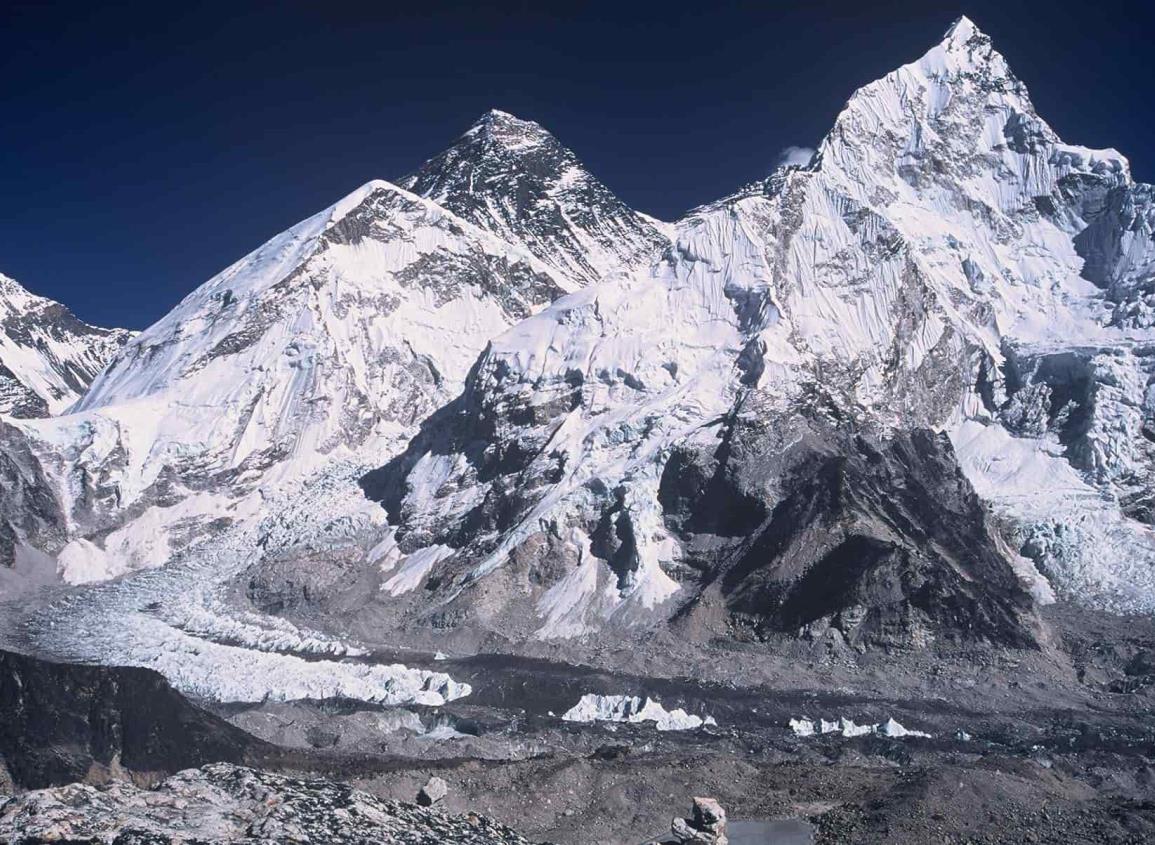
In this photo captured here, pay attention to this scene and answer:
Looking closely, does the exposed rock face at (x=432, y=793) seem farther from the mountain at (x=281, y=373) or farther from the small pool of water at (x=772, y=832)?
the mountain at (x=281, y=373)

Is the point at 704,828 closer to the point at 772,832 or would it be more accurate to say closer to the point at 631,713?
the point at 772,832

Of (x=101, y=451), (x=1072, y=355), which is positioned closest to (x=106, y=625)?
(x=101, y=451)

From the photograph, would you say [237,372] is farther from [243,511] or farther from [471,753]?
[471,753]

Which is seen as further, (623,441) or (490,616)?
(623,441)

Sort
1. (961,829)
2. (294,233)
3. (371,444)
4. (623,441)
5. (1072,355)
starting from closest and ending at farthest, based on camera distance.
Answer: (961,829), (623,441), (1072,355), (371,444), (294,233)

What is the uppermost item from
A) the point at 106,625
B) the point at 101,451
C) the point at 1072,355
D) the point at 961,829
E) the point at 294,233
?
the point at 294,233

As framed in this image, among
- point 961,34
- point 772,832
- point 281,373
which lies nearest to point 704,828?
point 772,832

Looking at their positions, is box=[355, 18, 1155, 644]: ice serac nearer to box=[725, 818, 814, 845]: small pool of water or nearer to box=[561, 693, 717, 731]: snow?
box=[561, 693, 717, 731]: snow

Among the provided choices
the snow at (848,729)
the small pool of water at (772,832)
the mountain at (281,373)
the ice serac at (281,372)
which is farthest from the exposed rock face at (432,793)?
the mountain at (281,373)
